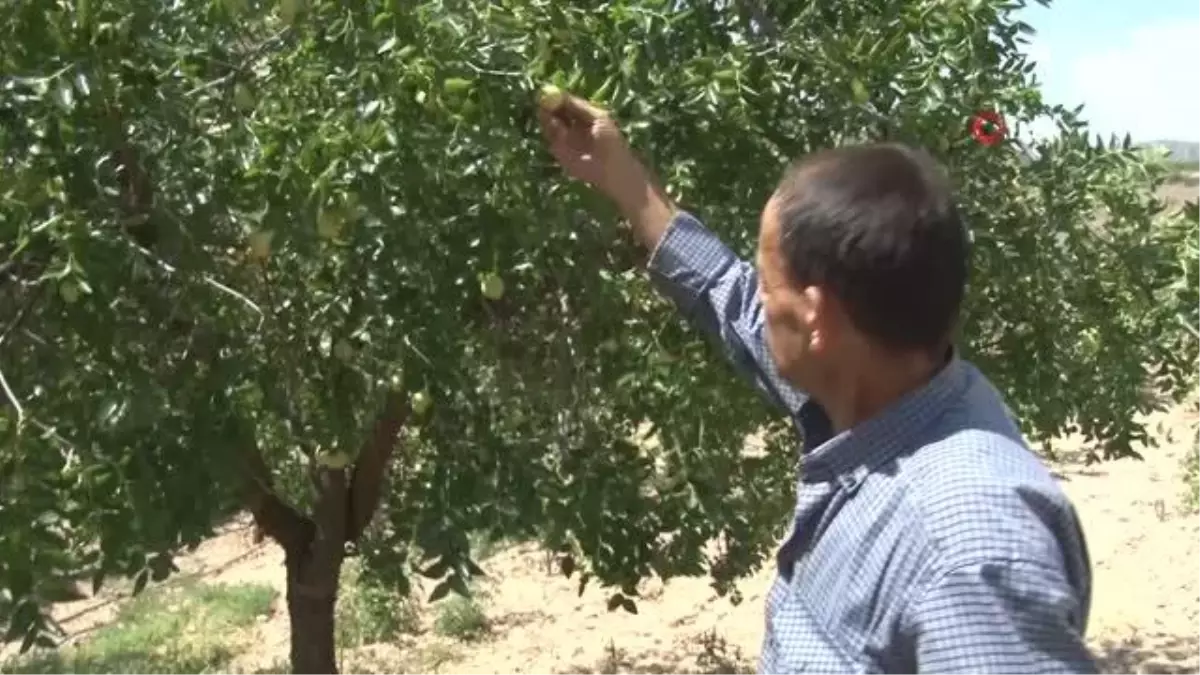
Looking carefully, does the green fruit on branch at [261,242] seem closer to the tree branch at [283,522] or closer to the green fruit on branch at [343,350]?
the green fruit on branch at [343,350]

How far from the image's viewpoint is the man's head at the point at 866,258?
1.36 metres

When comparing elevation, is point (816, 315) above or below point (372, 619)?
above

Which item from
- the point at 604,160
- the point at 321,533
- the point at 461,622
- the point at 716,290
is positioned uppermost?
the point at 604,160

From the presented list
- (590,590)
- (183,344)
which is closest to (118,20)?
(183,344)

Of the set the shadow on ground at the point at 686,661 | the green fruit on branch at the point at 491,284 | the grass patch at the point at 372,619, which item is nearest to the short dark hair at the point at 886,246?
the green fruit on branch at the point at 491,284

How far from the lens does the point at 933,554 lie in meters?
1.29

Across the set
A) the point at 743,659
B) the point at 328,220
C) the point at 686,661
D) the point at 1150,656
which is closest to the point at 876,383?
the point at 328,220

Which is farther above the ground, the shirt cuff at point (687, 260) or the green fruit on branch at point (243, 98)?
the green fruit on branch at point (243, 98)

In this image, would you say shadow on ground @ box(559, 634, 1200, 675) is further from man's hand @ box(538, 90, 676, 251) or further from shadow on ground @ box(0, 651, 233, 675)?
man's hand @ box(538, 90, 676, 251)

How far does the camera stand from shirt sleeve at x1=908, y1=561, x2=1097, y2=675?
1.24 meters

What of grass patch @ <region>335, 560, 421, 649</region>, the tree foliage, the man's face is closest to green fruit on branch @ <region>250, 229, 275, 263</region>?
the tree foliage

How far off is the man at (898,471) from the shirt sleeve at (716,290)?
37cm

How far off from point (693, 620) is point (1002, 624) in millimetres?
6686

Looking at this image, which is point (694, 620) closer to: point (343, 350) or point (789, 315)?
point (343, 350)
